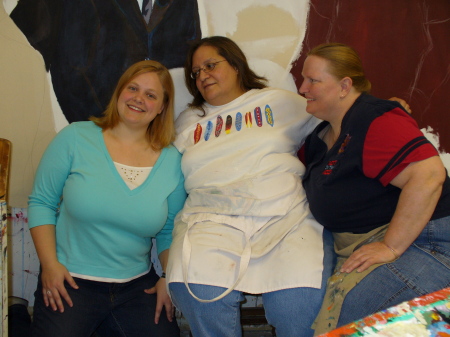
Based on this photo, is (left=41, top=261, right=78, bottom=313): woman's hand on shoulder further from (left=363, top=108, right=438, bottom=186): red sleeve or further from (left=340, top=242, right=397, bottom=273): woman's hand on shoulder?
(left=363, top=108, right=438, bottom=186): red sleeve

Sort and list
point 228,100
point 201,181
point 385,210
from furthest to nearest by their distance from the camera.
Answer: point 228,100, point 201,181, point 385,210

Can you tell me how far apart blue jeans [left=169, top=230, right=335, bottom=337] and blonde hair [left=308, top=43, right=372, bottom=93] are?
0.63 metres

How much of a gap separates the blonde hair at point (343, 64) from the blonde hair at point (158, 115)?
58 cm

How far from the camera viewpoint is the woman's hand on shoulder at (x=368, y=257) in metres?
1.07

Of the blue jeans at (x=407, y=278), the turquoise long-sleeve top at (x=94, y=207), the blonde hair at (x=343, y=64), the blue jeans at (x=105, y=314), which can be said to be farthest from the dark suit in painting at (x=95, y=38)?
the blue jeans at (x=407, y=278)

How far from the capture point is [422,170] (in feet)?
3.39

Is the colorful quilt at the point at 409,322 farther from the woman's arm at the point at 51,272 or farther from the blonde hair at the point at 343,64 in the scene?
the woman's arm at the point at 51,272

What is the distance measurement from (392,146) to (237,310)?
2.17ft

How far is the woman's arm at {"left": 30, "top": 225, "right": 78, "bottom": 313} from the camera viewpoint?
121 centimetres

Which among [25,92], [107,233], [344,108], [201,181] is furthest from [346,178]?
[25,92]

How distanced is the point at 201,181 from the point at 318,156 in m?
0.43

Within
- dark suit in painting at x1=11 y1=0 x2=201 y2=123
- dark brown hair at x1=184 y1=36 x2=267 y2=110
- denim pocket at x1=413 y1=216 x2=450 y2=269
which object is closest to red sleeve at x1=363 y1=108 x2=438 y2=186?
denim pocket at x1=413 y1=216 x2=450 y2=269

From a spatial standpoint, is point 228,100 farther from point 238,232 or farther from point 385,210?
point 385,210

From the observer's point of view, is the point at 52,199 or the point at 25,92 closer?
the point at 52,199
